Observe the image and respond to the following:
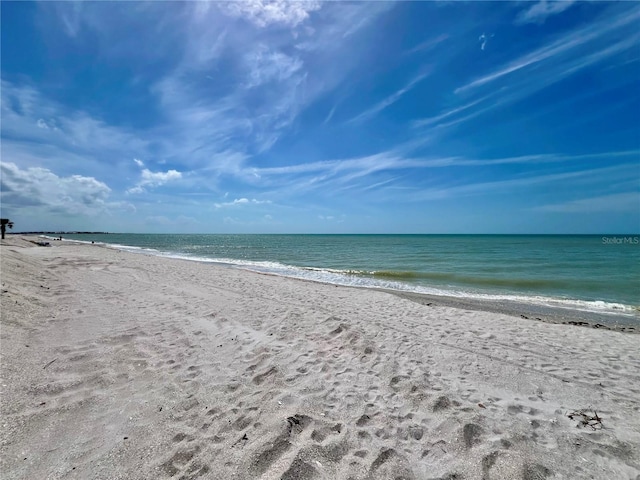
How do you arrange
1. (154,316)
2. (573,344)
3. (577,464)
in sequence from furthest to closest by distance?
(154,316) < (573,344) < (577,464)

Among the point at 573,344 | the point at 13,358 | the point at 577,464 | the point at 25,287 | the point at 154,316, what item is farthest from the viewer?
the point at 25,287

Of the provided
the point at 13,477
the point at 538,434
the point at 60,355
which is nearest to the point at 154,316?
the point at 60,355

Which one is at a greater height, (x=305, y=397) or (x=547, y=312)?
(x=305, y=397)

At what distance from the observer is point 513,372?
534cm

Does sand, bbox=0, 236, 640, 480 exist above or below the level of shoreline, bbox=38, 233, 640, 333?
above

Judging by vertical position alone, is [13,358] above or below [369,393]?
above

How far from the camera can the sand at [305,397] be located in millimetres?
3088

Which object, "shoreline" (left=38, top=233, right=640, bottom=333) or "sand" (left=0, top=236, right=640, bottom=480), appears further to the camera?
"shoreline" (left=38, top=233, right=640, bottom=333)

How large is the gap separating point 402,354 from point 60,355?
6501 millimetres

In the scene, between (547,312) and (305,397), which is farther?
(547,312)

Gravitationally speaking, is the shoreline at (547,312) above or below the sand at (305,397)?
below

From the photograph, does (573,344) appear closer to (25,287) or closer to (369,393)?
(369,393)

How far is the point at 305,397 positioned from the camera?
4.25 m

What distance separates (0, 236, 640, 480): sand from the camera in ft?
10.1
